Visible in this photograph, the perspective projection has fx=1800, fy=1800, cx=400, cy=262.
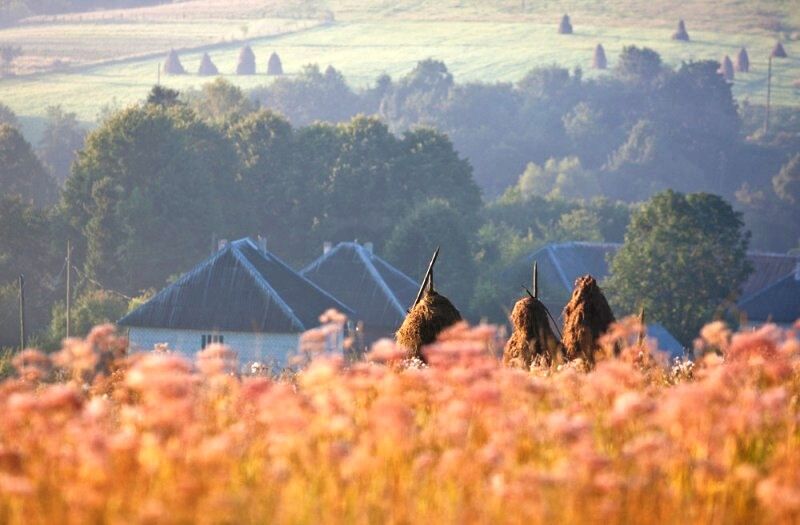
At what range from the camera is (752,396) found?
8016 mm

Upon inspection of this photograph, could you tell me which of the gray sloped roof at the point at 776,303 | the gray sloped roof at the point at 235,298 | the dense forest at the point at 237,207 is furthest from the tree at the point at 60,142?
the gray sloped roof at the point at 235,298

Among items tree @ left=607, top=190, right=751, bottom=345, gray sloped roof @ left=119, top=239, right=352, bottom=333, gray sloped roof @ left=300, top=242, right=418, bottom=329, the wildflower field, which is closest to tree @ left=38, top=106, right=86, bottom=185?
gray sloped roof @ left=300, top=242, right=418, bottom=329

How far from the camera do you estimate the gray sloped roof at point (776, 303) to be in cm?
8106

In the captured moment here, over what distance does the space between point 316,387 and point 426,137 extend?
92767 mm

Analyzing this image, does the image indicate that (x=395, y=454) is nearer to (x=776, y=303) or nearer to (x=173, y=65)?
(x=776, y=303)

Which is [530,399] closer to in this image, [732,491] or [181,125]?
[732,491]

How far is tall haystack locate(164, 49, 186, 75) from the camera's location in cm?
19162

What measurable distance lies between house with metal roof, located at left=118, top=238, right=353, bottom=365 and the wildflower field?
178 ft

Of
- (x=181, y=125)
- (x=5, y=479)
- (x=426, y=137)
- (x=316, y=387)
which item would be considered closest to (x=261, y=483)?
(x=316, y=387)

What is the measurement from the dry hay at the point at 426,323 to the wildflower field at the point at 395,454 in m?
7.09

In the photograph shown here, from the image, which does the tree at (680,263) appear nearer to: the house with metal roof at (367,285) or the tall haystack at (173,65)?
the house with metal roof at (367,285)

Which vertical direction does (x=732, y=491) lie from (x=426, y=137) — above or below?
above

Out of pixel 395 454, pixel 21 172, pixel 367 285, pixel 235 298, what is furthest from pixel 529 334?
pixel 21 172

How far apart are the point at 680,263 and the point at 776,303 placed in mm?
10282
